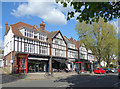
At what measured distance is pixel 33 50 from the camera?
28844 mm

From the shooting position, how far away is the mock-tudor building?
25797mm

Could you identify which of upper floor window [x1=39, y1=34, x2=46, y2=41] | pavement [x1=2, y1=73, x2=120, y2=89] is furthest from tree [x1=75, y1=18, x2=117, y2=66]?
pavement [x1=2, y1=73, x2=120, y2=89]

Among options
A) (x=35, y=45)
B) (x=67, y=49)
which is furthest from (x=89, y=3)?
(x=67, y=49)

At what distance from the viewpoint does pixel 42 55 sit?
3012 centimetres

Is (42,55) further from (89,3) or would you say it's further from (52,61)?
(89,3)

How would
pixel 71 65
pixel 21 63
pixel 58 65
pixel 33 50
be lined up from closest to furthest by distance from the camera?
pixel 21 63 → pixel 33 50 → pixel 58 65 → pixel 71 65

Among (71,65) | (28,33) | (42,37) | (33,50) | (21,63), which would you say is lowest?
(71,65)

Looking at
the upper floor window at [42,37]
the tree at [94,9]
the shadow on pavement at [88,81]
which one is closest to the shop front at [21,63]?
the upper floor window at [42,37]

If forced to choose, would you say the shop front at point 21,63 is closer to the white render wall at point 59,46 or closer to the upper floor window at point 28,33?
the upper floor window at point 28,33

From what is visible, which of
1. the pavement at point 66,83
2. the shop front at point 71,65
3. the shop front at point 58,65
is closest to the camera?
the pavement at point 66,83

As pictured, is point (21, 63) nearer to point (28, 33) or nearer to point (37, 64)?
point (37, 64)

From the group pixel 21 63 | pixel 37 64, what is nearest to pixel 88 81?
pixel 21 63

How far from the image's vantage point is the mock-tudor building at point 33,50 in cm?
2580

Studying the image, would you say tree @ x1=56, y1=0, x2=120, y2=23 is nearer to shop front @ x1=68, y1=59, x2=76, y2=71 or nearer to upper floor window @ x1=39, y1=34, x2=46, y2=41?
upper floor window @ x1=39, y1=34, x2=46, y2=41
